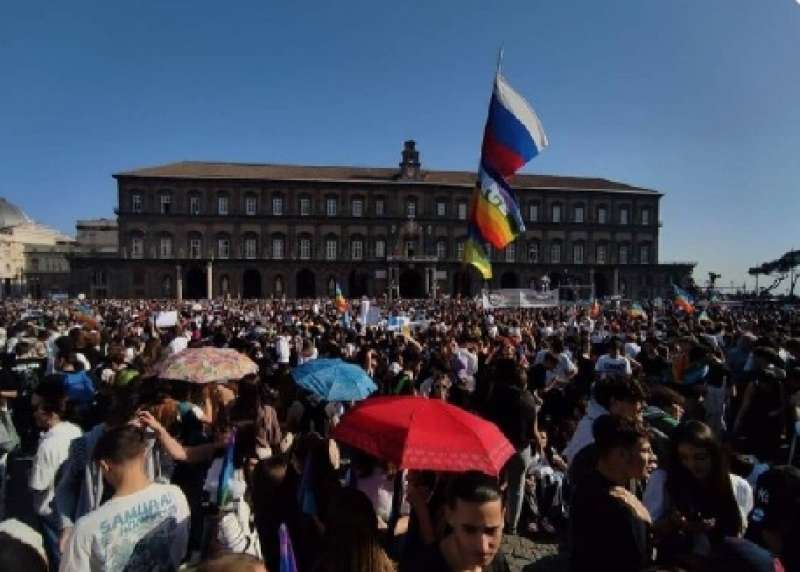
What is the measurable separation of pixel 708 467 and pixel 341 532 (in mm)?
1959

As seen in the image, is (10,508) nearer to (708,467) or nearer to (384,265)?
(708,467)

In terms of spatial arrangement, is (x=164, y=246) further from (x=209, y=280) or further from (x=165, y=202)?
(x=209, y=280)

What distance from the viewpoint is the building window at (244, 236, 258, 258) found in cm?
5947

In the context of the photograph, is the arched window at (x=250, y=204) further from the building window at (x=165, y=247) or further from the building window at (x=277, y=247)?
the building window at (x=165, y=247)

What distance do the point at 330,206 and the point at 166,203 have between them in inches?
662

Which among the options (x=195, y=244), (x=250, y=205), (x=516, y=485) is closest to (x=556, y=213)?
(x=250, y=205)

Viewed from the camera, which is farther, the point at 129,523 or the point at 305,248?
the point at 305,248

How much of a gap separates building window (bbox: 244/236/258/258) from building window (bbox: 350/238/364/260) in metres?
10.3

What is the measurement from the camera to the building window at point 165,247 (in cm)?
5741

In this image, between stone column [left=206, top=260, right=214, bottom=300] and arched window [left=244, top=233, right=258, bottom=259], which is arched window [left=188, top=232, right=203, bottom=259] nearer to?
stone column [left=206, top=260, right=214, bottom=300]

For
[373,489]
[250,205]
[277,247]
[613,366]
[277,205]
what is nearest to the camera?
[373,489]

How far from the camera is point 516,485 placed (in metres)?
5.30

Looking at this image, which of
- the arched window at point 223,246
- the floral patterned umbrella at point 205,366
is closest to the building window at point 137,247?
the arched window at point 223,246

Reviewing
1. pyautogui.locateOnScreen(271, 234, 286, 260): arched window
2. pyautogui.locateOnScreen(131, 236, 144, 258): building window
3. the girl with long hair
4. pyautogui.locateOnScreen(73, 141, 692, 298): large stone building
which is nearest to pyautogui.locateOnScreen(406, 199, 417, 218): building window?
pyautogui.locateOnScreen(73, 141, 692, 298): large stone building
